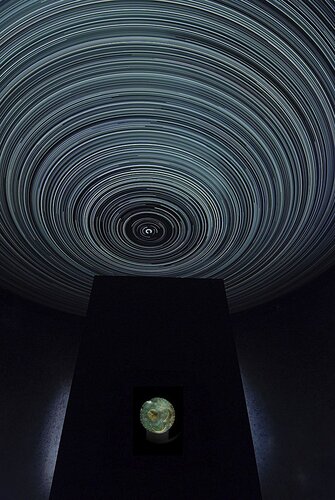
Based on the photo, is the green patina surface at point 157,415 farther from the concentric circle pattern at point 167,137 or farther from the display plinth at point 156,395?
the concentric circle pattern at point 167,137

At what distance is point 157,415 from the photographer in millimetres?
2080

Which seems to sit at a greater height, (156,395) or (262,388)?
(262,388)

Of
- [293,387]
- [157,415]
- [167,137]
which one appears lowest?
[157,415]

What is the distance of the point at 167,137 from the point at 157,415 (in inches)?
40.9

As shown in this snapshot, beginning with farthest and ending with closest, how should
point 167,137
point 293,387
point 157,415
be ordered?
point 293,387, point 157,415, point 167,137

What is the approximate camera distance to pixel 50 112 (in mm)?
1587

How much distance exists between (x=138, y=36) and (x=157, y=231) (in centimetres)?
A: 92

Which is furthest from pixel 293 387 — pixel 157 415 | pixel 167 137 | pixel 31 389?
pixel 167 137

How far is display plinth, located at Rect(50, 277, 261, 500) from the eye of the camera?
1985 mm

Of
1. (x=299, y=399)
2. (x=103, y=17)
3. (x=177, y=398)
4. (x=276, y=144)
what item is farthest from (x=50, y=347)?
(x=103, y=17)

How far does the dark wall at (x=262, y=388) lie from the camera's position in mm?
3518

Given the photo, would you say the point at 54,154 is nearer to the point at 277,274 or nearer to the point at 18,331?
the point at 277,274

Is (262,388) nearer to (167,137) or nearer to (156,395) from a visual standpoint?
(156,395)

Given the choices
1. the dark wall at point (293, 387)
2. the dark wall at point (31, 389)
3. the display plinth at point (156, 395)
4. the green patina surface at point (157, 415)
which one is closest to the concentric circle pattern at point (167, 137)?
the display plinth at point (156, 395)
